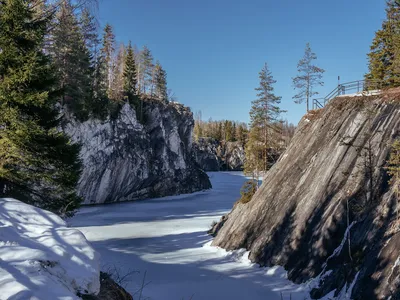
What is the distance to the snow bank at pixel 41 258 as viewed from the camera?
3.37 m

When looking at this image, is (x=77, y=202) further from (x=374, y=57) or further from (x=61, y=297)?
(x=374, y=57)

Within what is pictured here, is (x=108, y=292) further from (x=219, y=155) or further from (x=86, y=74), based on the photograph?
(x=219, y=155)

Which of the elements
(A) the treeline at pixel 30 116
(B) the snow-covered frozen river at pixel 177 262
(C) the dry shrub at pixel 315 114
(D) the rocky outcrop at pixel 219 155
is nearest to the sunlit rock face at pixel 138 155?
(B) the snow-covered frozen river at pixel 177 262

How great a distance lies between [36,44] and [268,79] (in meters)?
20.3

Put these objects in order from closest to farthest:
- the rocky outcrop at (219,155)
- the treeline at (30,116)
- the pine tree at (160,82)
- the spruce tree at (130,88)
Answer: the treeline at (30,116), the spruce tree at (130,88), the pine tree at (160,82), the rocky outcrop at (219,155)

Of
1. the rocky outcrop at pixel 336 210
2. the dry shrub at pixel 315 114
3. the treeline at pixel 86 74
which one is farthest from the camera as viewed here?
the treeline at pixel 86 74

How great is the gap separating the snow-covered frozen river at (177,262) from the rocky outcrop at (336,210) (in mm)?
796

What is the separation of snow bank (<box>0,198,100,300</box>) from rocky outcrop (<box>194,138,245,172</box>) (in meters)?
84.2

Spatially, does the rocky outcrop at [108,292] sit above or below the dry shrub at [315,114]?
below

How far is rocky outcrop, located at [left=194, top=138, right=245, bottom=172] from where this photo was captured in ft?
301

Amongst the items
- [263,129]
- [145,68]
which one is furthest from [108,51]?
[263,129]

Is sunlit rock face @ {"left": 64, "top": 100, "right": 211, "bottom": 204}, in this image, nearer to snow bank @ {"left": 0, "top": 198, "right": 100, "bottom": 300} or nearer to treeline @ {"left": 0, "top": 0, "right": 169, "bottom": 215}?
treeline @ {"left": 0, "top": 0, "right": 169, "bottom": 215}

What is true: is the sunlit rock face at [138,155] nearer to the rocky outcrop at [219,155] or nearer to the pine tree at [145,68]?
the pine tree at [145,68]

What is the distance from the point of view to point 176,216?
28250 mm
